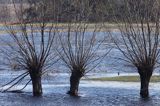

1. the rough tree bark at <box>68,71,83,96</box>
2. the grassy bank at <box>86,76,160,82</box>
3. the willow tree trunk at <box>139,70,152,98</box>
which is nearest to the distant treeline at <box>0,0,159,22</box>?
the rough tree bark at <box>68,71,83,96</box>

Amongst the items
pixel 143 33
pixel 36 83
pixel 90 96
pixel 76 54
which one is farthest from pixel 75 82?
pixel 143 33

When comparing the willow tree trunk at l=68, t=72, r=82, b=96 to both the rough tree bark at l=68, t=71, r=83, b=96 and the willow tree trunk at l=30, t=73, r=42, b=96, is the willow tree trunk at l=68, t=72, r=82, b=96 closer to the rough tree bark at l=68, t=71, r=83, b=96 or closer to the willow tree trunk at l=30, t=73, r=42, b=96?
the rough tree bark at l=68, t=71, r=83, b=96

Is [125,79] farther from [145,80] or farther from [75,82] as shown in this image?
[75,82]

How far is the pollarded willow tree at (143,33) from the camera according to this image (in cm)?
2369

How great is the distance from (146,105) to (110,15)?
598 cm

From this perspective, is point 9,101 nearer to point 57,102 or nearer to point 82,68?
point 57,102

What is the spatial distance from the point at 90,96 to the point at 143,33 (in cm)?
358

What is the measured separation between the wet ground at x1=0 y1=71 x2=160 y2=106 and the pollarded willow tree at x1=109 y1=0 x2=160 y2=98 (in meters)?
1.18

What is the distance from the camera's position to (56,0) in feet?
81.1

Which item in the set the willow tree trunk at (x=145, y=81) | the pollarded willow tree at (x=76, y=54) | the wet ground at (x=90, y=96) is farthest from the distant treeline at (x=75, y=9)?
the wet ground at (x=90, y=96)

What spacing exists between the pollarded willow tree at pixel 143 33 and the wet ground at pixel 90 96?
118 cm

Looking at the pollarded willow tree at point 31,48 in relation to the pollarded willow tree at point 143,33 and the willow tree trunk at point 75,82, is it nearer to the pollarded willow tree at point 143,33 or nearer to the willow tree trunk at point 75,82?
the willow tree trunk at point 75,82

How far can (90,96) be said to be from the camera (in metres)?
24.0

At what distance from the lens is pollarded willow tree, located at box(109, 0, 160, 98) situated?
23.7 meters
